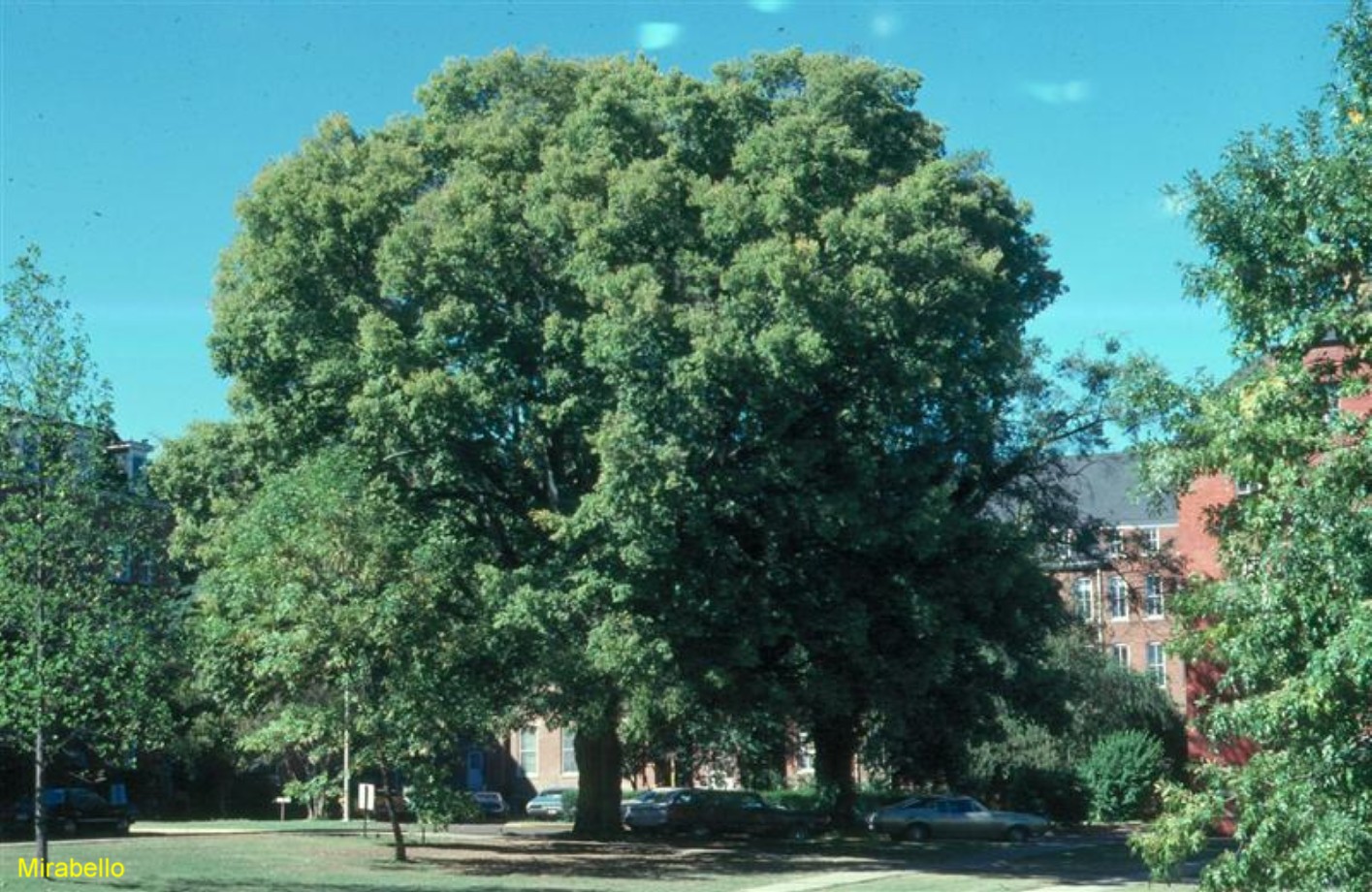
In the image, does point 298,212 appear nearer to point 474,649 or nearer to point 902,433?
point 474,649

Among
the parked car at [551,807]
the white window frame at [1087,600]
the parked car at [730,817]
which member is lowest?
the parked car at [551,807]

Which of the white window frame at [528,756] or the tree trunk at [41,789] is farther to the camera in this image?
the white window frame at [528,756]

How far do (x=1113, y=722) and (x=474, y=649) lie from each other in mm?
33306

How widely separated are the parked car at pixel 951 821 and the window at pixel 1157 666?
6.43 m

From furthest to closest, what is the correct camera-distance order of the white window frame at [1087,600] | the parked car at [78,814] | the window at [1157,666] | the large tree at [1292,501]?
the window at [1157,666] < the white window frame at [1087,600] < the parked car at [78,814] < the large tree at [1292,501]

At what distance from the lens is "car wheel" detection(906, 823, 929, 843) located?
153 feet

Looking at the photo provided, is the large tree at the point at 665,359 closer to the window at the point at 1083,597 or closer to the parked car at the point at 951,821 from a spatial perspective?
the parked car at the point at 951,821

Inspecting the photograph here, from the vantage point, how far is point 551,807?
213 ft

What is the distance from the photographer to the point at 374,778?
2381 inches

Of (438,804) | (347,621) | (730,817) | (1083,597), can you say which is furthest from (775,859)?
(1083,597)

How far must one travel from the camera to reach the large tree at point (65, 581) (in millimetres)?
Result: 22062

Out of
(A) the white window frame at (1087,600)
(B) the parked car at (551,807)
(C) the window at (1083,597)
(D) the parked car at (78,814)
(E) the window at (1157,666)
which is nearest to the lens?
(D) the parked car at (78,814)

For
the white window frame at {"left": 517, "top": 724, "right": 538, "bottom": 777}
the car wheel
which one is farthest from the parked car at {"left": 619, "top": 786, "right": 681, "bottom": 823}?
the white window frame at {"left": 517, "top": 724, "right": 538, "bottom": 777}

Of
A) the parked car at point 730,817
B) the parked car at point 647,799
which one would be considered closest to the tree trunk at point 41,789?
the parked car at point 730,817
